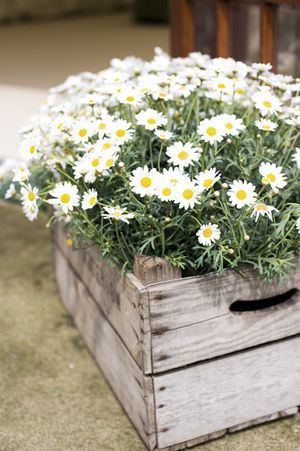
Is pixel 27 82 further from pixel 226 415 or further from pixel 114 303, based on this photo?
pixel 226 415

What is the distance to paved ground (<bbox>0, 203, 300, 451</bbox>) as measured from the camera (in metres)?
1.51

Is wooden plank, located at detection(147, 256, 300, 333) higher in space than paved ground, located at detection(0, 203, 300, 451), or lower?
higher

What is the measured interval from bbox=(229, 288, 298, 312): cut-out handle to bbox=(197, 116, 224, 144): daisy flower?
369 millimetres

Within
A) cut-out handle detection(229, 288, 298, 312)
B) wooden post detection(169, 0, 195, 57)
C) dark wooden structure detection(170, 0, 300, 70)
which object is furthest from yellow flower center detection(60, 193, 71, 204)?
wooden post detection(169, 0, 195, 57)

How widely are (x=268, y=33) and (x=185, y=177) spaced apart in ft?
2.72

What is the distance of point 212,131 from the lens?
1353mm

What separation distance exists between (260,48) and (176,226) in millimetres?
824

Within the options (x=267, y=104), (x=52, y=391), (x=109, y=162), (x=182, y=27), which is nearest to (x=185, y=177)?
(x=109, y=162)

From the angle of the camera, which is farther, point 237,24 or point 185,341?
point 237,24

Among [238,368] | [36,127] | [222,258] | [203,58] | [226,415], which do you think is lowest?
[226,415]

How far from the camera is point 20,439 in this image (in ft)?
5.00

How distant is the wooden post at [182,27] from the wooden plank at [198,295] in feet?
3.65

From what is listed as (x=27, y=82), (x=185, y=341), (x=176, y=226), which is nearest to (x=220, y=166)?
(x=176, y=226)

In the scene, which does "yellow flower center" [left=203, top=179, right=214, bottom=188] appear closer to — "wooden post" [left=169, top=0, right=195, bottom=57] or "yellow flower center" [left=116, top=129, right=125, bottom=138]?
"yellow flower center" [left=116, top=129, right=125, bottom=138]
